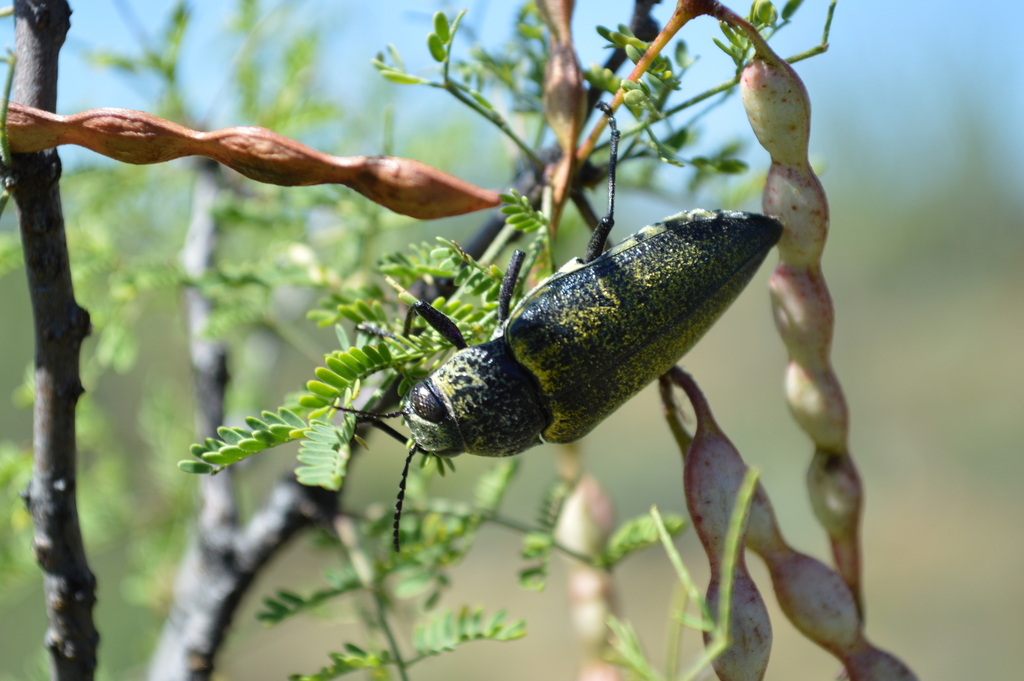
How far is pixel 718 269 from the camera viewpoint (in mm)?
1200

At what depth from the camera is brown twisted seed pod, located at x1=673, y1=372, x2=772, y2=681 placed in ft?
2.80

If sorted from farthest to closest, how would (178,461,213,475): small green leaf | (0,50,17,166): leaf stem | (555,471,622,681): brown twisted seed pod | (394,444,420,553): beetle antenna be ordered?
(555,471,622,681): brown twisted seed pod → (394,444,420,553): beetle antenna → (178,461,213,475): small green leaf → (0,50,17,166): leaf stem

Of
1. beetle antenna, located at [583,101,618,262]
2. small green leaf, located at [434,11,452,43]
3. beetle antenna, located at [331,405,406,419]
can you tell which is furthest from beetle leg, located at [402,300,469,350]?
small green leaf, located at [434,11,452,43]

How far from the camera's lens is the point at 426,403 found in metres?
1.12

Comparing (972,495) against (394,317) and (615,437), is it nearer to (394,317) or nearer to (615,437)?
(615,437)

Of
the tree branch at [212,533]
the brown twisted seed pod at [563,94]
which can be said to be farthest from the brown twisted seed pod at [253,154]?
the tree branch at [212,533]

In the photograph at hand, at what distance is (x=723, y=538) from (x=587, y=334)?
15.4 inches

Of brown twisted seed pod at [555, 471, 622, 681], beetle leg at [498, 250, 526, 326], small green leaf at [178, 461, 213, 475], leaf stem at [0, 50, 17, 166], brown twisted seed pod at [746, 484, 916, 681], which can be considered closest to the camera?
leaf stem at [0, 50, 17, 166]

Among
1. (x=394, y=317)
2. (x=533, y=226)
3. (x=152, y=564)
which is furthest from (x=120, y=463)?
(x=533, y=226)

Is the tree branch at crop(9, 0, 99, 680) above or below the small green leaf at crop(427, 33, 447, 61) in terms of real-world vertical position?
below

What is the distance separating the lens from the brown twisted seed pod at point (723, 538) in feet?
2.80

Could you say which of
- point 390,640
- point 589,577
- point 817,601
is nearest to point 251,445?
point 390,640

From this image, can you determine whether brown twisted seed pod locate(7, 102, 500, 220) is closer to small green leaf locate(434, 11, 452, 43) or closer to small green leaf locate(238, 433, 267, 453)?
small green leaf locate(434, 11, 452, 43)

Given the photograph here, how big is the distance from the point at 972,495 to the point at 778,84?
8.95 metres
